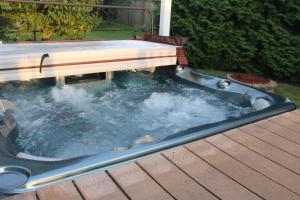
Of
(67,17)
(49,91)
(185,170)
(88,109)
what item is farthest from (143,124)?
(67,17)

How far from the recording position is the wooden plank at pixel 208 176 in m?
1.22

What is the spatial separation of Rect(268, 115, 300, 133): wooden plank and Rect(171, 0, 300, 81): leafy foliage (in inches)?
101

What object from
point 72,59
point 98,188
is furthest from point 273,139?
point 72,59

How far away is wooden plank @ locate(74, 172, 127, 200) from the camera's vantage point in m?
1.15

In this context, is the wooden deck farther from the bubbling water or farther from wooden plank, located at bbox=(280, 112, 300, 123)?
the bubbling water

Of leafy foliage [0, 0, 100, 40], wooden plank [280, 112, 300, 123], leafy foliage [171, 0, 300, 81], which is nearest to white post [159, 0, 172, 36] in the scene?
leafy foliage [171, 0, 300, 81]

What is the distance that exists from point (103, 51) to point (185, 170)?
1.93 m

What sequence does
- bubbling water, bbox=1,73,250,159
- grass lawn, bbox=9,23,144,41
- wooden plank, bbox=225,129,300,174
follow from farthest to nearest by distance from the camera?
1. grass lawn, bbox=9,23,144,41
2. bubbling water, bbox=1,73,250,159
3. wooden plank, bbox=225,129,300,174

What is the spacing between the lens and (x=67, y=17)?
4.56 metres

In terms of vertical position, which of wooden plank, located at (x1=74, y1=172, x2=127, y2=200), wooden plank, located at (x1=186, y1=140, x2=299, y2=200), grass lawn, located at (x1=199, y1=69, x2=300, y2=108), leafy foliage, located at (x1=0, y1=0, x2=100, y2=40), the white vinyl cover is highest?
leafy foliage, located at (x1=0, y1=0, x2=100, y2=40)

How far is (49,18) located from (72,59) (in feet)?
6.57

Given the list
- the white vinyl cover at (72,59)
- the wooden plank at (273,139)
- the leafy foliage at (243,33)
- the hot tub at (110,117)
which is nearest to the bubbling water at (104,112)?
the hot tub at (110,117)

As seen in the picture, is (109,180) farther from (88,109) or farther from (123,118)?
(88,109)

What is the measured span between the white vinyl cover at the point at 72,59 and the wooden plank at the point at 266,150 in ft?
5.41
